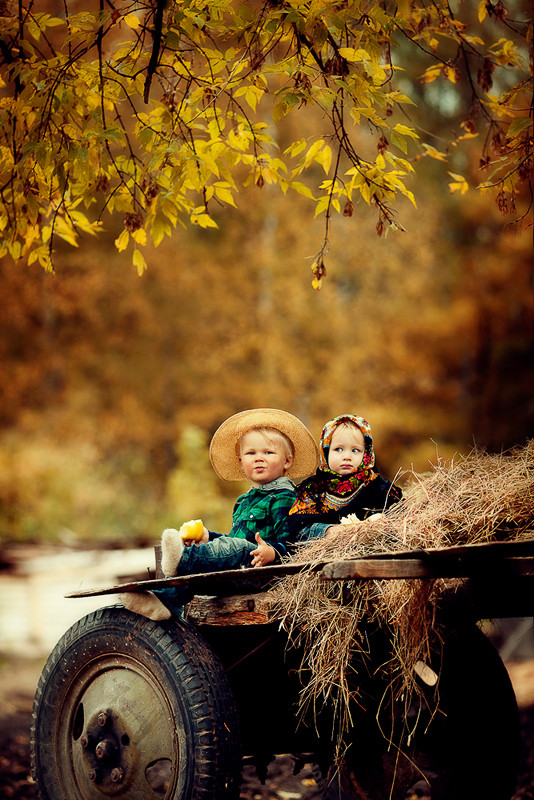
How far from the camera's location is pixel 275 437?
4.38m

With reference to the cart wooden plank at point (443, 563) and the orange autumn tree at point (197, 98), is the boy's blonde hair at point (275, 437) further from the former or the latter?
the cart wooden plank at point (443, 563)

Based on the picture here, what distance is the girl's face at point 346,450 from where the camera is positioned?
4.07 m

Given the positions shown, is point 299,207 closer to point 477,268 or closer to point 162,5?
point 477,268

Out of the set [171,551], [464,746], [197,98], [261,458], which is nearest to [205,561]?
[171,551]

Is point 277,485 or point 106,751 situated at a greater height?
point 277,485

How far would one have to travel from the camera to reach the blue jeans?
3414 millimetres

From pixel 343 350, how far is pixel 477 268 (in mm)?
3215

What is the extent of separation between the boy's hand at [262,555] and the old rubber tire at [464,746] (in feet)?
3.13

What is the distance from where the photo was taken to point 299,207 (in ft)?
60.2

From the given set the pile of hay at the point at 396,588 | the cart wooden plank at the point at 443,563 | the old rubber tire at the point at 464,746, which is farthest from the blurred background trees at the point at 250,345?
the cart wooden plank at the point at 443,563

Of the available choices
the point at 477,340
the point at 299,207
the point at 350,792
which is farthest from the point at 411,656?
the point at 299,207

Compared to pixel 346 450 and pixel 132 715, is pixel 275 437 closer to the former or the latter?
pixel 346 450

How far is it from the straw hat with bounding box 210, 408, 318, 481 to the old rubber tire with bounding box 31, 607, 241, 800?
4.37ft

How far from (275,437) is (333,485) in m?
0.51
